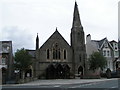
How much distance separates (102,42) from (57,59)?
1654cm

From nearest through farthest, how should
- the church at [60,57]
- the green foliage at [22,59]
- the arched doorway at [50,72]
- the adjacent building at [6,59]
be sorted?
the green foliage at [22,59] → the adjacent building at [6,59] → the arched doorway at [50,72] → the church at [60,57]

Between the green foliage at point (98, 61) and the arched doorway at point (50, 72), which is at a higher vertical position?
the green foliage at point (98, 61)

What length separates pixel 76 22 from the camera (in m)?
72.8

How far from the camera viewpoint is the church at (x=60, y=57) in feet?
222

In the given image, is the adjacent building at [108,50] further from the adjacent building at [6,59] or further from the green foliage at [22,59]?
the adjacent building at [6,59]

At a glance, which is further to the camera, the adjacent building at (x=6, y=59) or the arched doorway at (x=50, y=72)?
the arched doorway at (x=50, y=72)

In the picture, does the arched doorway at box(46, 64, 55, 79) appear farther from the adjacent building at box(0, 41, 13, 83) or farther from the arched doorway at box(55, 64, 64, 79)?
the adjacent building at box(0, 41, 13, 83)

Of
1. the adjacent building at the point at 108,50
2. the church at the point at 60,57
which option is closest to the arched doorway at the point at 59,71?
the church at the point at 60,57

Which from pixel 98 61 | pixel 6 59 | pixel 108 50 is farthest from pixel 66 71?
A: pixel 108 50

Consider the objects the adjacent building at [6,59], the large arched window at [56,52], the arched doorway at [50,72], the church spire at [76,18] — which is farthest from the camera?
the church spire at [76,18]

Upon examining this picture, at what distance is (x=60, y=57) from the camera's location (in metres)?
69.4

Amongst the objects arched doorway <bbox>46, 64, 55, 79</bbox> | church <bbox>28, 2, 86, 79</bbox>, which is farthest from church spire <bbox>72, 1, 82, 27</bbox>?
arched doorway <bbox>46, 64, 55, 79</bbox>

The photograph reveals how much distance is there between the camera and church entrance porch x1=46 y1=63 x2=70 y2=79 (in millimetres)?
67375

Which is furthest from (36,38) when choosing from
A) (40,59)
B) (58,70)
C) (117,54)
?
(117,54)
